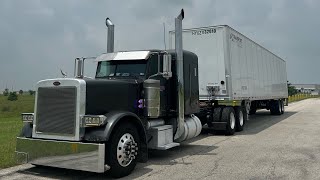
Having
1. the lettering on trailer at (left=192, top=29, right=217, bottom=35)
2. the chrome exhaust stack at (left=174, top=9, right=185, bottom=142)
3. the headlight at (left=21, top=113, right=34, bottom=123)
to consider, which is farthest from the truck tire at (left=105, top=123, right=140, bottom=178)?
the lettering on trailer at (left=192, top=29, right=217, bottom=35)

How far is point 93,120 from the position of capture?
635 centimetres

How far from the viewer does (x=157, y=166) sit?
309 inches

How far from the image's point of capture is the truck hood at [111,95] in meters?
6.72

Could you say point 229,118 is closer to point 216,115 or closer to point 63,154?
point 216,115

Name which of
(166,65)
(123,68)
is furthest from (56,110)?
(166,65)

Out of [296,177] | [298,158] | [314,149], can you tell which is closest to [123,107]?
[296,177]

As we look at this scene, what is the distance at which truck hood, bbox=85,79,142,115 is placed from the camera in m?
6.72

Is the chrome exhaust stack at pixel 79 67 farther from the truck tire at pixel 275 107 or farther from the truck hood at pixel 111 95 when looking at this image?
the truck tire at pixel 275 107

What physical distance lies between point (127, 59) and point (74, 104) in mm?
2295

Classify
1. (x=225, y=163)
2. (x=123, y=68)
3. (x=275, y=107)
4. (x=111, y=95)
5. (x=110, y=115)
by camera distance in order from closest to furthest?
(x=110, y=115)
(x=111, y=95)
(x=225, y=163)
(x=123, y=68)
(x=275, y=107)

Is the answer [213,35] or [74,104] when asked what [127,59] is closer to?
[74,104]

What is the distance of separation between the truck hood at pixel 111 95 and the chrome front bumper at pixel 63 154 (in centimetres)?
76

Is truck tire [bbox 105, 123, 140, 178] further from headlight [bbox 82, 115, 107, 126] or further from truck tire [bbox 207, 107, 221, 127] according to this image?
truck tire [bbox 207, 107, 221, 127]

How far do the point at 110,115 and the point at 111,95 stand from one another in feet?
1.93
